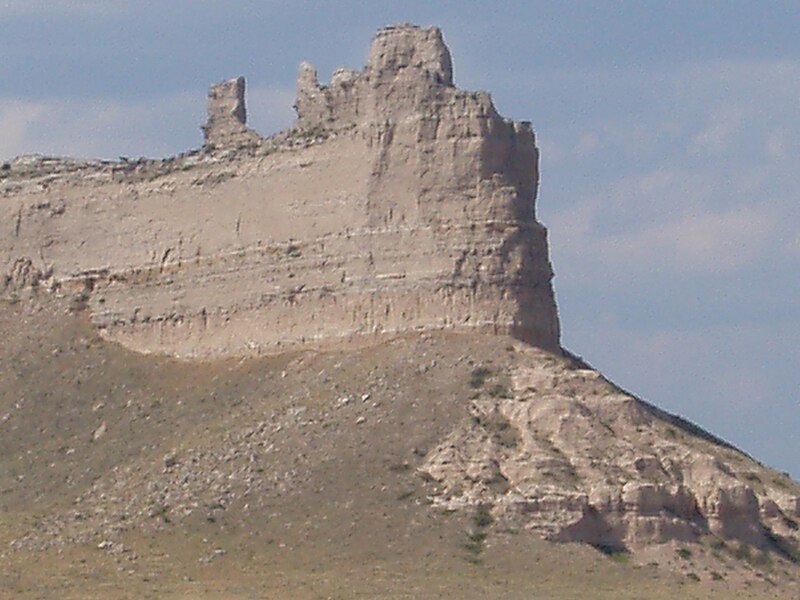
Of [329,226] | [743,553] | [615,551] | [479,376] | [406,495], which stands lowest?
[615,551]

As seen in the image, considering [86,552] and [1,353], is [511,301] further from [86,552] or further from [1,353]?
[1,353]

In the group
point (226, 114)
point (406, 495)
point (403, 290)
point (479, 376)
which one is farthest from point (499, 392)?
point (226, 114)

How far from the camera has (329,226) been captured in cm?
8569

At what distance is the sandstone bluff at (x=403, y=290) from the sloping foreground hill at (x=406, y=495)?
0.11m

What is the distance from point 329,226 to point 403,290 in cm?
376

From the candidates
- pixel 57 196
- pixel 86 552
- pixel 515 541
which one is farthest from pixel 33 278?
pixel 515 541

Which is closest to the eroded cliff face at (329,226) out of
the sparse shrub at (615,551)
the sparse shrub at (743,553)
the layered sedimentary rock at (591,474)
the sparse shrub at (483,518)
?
the layered sedimentary rock at (591,474)

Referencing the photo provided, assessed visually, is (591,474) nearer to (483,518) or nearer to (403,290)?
(483,518)

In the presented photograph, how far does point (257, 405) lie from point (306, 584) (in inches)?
426

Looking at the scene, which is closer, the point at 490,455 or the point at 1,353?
the point at 490,455

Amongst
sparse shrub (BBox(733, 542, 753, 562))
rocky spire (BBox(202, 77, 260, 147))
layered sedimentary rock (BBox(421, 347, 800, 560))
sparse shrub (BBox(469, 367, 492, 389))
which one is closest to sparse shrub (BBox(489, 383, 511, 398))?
layered sedimentary rock (BBox(421, 347, 800, 560))

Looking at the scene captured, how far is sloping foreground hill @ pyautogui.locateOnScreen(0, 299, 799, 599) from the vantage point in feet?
247

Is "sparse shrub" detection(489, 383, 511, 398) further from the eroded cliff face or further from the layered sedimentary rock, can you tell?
the eroded cliff face

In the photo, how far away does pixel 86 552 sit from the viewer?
7819 cm
